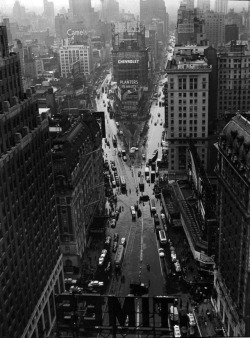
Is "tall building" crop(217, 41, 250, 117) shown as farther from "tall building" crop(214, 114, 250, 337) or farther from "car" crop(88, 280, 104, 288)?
"tall building" crop(214, 114, 250, 337)

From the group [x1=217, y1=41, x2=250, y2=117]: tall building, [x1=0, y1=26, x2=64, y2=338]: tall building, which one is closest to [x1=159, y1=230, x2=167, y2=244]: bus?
[x1=0, y1=26, x2=64, y2=338]: tall building

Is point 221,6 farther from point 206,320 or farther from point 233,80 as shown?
point 206,320

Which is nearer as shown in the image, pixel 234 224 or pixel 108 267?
pixel 234 224

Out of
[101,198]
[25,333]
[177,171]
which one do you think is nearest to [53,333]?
[25,333]

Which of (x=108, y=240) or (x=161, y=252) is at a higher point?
(x=108, y=240)

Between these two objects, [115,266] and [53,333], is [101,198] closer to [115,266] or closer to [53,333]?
[115,266]

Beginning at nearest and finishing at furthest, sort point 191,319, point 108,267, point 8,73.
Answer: point 8,73, point 191,319, point 108,267

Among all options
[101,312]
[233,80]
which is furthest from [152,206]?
[101,312]

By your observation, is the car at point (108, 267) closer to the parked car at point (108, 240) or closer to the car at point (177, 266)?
the parked car at point (108, 240)
